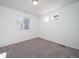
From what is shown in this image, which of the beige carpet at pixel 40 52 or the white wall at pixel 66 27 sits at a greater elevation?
the white wall at pixel 66 27

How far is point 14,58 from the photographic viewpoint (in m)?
1.94

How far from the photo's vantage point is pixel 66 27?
315 cm

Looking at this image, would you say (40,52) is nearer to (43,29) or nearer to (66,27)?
(66,27)

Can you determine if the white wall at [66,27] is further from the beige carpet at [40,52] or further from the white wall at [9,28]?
the white wall at [9,28]

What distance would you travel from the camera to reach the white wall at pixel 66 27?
275 cm

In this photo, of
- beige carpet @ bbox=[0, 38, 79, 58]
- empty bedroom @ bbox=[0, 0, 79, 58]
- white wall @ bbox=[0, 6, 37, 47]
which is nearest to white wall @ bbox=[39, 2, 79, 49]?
empty bedroom @ bbox=[0, 0, 79, 58]

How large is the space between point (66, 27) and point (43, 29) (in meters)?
2.19

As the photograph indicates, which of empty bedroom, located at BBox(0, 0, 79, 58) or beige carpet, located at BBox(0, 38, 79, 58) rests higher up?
empty bedroom, located at BBox(0, 0, 79, 58)

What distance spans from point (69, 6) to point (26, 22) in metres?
3.23

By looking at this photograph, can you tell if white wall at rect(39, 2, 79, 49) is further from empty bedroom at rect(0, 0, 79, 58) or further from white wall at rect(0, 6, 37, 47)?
white wall at rect(0, 6, 37, 47)

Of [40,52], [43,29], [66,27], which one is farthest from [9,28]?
[66,27]

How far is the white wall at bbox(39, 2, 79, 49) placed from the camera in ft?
9.02

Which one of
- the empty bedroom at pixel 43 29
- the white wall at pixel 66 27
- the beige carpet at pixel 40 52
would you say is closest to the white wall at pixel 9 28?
the empty bedroom at pixel 43 29

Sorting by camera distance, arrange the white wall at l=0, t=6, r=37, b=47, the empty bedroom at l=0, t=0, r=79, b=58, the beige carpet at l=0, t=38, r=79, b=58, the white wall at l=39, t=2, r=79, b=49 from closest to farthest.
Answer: the beige carpet at l=0, t=38, r=79, b=58
the empty bedroom at l=0, t=0, r=79, b=58
the white wall at l=39, t=2, r=79, b=49
the white wall at l=0, t=6, r=37, b=47
